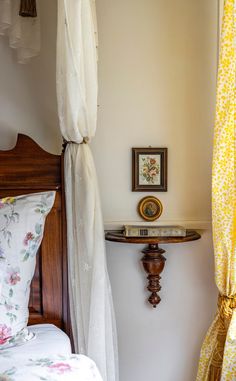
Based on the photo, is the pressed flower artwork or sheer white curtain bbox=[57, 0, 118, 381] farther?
the pressed flower artwork

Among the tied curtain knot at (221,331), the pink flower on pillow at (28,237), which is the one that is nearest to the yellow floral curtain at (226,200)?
the tied curtain knot at (221,331)

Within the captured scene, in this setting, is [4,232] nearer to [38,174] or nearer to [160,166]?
[38,174]

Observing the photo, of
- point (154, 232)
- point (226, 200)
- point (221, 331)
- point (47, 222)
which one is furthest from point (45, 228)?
point (221, 331)

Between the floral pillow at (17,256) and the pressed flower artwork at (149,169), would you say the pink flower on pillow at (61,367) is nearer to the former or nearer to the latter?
the floral pillow at (17,256)

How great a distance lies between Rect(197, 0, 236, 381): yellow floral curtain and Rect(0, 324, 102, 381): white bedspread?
686 mm

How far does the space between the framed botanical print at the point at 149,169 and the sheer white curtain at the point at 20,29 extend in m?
0.68

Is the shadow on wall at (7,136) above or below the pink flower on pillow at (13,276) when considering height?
above

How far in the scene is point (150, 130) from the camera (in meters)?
2.01

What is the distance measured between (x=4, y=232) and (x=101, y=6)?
1168mm

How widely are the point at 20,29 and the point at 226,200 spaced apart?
45.1 inches

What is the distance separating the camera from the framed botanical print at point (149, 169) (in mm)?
1997

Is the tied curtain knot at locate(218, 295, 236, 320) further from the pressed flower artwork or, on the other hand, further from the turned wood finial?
the pressed flower artwork

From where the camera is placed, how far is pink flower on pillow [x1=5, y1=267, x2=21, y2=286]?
1506 mm

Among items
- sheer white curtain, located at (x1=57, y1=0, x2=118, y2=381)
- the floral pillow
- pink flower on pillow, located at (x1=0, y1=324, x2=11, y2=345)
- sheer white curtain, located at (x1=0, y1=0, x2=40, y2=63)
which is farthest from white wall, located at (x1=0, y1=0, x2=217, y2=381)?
pink flower on pillow, located at (x1=0, y1=324, x2=11, y2=345)
